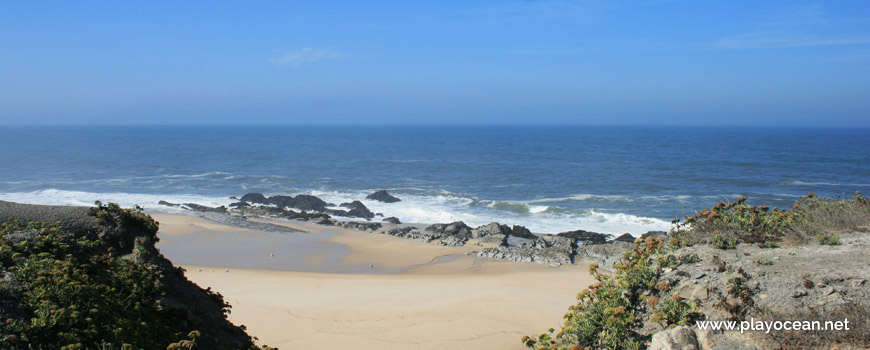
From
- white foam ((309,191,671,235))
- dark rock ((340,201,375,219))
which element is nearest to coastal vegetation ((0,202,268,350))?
white foam ((309,191,671,235))

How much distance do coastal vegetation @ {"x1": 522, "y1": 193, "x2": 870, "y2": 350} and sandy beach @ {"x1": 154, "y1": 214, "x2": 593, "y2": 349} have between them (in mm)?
2900

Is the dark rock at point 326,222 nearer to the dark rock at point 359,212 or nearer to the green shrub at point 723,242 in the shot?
the dark rock at point 359,212

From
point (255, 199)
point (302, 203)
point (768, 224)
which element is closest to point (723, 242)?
point (768, 224)

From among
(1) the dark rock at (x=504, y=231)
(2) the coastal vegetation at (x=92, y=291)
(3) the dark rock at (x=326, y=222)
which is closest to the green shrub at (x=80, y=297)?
(2) the coastal vegetation at (x=92, y=291)

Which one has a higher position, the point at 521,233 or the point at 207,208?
the point at 207,208

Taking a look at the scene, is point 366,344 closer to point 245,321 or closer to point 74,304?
point 245,321

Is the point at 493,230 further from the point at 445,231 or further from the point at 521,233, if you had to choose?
the point at 445,231

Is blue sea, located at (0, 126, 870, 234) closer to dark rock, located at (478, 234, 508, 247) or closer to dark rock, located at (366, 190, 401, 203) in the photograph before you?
dark rock, located at (366, 190, 401, 203)

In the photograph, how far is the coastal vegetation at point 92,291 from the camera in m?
4.58

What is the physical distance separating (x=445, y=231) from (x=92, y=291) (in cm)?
1928

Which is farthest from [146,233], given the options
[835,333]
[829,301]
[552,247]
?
[552,247]

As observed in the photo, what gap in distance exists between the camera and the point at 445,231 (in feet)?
78.3

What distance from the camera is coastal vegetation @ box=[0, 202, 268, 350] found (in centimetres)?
458

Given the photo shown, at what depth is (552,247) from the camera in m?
19.7
